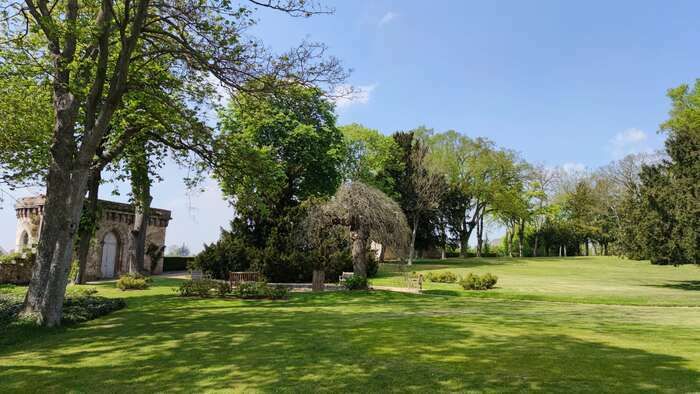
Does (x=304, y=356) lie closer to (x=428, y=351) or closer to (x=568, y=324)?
(x=428, y=351)

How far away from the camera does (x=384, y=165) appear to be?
165 ft

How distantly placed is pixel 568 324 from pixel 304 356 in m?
8.54

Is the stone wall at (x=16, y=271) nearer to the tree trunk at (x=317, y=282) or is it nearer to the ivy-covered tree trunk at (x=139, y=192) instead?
the ivy-covered tree trunk at (x=139, y=192)

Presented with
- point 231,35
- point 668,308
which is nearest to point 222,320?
point 231,35

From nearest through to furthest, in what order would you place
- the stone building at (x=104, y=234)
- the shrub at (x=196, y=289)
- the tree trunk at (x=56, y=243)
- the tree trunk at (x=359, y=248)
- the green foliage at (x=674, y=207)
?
the tree trunk at (x=56, y=243) → the shrub at (x=196, y=289) → the tree trunk at (x=359, y=248) → the green foliage at (x=674, y=207) → the stone building at (x=104, y=234)

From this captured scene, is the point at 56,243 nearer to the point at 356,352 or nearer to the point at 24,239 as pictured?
the point at 356,352

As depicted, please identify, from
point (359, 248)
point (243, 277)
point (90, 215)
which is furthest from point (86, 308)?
point (359, 248)

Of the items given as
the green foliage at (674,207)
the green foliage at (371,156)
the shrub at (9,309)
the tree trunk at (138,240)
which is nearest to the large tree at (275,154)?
the tree trunk at (138,240)

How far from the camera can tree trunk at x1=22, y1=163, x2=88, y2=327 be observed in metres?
11.5

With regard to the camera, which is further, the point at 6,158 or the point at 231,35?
the point at 6,158

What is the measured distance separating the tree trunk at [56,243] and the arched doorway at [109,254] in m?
23.7

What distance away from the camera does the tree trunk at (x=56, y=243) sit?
11508mm

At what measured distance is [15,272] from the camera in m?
26.2

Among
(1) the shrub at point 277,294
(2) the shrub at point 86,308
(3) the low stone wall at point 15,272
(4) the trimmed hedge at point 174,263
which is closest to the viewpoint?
(2) the shrub at point 86,308
